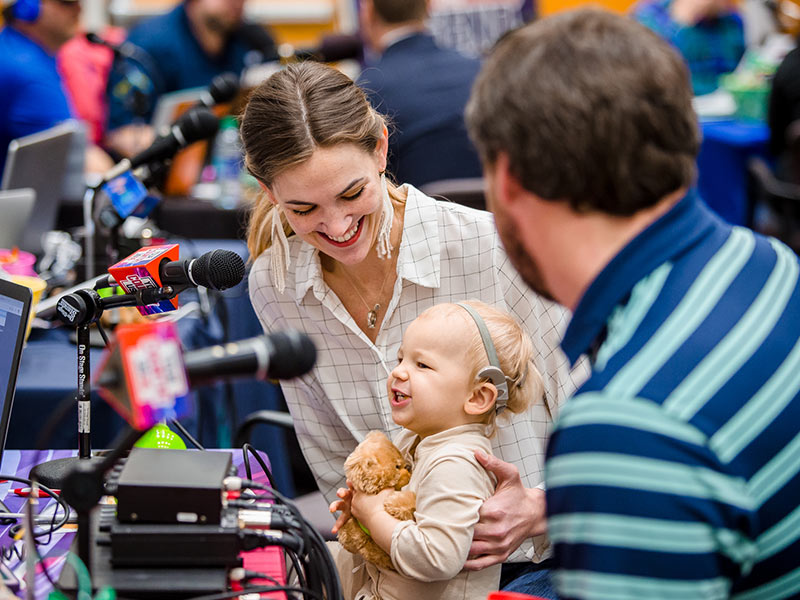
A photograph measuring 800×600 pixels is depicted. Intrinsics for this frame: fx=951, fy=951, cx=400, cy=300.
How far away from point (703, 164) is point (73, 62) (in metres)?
3.55

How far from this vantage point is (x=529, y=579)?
1.63 metres

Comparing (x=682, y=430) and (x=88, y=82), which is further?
(x=88, y=82)

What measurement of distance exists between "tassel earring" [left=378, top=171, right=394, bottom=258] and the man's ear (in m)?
0.41

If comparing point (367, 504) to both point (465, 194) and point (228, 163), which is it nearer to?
point (465, 194)

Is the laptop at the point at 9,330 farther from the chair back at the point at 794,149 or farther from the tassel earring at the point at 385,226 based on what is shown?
the chair back at the point at 794,149

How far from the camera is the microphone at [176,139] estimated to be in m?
2.26

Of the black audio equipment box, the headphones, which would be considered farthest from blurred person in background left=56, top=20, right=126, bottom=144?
the black audio equipment box

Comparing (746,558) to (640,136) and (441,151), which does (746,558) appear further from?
(441,151)

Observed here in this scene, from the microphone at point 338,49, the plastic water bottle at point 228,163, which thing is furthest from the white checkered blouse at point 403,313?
the microphone at point 338,49

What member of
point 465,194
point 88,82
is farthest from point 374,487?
point 88,82

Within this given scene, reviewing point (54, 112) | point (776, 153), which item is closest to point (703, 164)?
point (776, 153)

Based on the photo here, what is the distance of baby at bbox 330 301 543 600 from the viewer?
1412 millimetres

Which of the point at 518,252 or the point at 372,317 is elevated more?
the point at 518,252

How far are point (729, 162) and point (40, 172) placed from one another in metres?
3.58
